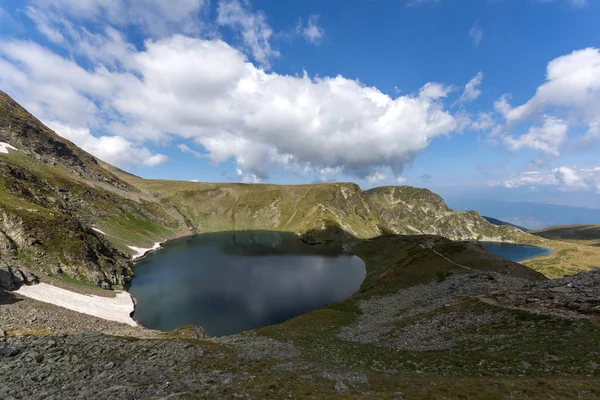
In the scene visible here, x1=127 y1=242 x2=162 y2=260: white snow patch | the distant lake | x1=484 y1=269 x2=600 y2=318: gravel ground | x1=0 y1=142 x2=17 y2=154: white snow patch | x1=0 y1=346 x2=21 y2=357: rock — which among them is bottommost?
the distant lake

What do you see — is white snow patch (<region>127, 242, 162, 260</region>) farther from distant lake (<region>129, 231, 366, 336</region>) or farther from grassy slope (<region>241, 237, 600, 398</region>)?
grassy slope (<region>241, 237, 600, 398</region>)

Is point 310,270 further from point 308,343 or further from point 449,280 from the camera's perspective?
point 308,343

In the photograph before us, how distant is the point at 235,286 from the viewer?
9875cm

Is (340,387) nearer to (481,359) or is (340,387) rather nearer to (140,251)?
(481,359)

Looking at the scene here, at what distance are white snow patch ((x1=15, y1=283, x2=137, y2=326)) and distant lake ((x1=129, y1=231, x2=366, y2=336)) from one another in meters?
4.25

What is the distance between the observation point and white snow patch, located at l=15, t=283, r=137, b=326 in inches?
2552

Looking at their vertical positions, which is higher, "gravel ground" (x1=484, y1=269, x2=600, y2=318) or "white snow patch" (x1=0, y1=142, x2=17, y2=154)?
"white snow patch" (x1=0, y1=142, x2=17, y2=154)

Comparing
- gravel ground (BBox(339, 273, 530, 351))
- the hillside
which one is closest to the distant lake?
the hillside

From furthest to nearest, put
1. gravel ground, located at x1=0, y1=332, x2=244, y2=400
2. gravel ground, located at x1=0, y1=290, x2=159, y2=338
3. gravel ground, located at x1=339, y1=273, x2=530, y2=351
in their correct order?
gravel ground, located at x1=0, y1=290, x2=159, y2=338, gravel ground, located at x1=339, y1=273, x2=530, y2=351, gravel ground, located at x1=0, y1=332, x2=244, y2=400

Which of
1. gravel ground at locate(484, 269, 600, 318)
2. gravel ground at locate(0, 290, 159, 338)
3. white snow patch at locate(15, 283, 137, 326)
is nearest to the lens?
gravel ground at locate(484, 269, 600, 318)

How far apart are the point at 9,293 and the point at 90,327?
19.4m

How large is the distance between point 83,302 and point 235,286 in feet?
140

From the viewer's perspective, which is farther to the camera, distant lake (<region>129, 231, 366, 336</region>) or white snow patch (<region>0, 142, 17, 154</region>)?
white snow patch (<region>0, 142, 17, 154</region>)

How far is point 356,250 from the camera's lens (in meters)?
178
